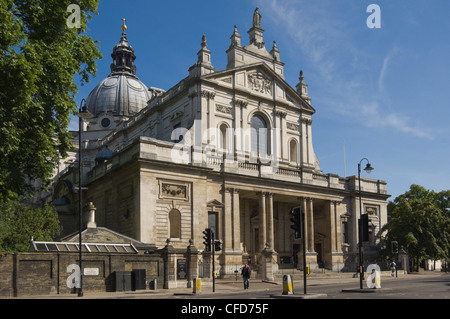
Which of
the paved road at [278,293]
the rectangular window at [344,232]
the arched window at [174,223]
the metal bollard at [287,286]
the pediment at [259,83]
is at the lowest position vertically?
the paved road at [278,293]

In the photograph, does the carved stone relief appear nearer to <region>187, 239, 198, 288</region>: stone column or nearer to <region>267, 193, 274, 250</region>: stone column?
<region>267, 193, 274, 250</region>: stone column

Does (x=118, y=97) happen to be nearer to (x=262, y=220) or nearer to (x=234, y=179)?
(x=234, y=179)

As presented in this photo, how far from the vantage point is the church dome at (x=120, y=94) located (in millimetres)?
81562

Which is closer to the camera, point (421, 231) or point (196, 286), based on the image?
point (196, 286)

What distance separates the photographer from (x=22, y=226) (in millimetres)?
34875

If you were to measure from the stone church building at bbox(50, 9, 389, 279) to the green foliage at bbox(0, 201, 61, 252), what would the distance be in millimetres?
5005

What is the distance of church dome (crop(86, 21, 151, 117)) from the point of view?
268 ft

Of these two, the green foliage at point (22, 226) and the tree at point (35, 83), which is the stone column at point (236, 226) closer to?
the green foliage at point (22, 226)

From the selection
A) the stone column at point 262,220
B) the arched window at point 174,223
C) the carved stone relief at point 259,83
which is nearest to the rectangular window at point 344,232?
the stone column at point 262,220

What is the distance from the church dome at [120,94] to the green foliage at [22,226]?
4369 cm

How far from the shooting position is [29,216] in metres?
35.9

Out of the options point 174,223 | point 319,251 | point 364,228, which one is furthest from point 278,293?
point 319,251

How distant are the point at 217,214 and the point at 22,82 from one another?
23.9 meters

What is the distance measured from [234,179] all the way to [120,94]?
1868 inches
